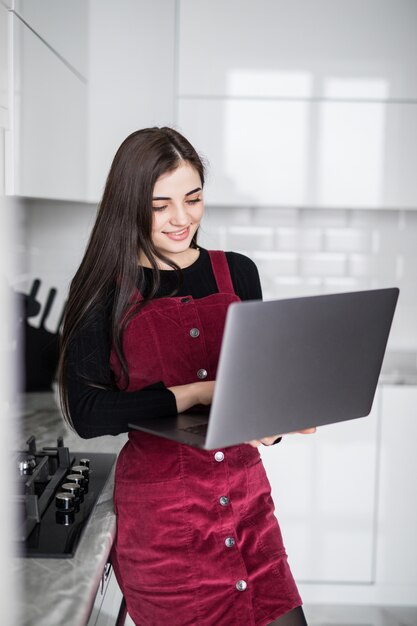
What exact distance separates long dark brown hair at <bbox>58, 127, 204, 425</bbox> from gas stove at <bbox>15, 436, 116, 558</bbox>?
155mm

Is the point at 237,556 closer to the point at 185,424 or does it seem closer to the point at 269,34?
the point at 185,424

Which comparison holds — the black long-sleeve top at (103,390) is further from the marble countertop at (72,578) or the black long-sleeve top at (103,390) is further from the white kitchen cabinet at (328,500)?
the white kitchen cabinet at (328,500)

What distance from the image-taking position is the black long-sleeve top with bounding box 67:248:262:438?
4.09 feet

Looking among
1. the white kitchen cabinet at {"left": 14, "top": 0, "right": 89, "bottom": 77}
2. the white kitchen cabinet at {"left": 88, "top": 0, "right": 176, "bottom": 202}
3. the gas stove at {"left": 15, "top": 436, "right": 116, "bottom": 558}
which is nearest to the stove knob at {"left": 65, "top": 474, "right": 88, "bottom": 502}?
the gas stove at {"left": 15, "top": 436, "right": 116, "bottom": 558}

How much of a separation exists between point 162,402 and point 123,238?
32 cm

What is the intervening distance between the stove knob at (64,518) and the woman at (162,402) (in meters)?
0.09

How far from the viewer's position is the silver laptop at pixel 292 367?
92 centimetres

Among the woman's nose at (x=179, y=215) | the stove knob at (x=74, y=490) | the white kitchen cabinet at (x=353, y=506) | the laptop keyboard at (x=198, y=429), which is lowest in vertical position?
the white kitchen cabinet at (x=353, y=506)

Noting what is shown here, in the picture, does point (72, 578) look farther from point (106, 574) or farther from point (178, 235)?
point (178, 235)

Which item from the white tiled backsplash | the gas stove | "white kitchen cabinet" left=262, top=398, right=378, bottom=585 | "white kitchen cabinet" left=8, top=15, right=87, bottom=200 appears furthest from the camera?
the white tiled backsplash

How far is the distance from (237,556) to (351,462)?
1482 millimetres

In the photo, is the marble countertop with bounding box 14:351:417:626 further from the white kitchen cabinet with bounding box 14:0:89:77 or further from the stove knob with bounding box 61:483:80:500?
the white kitchen cabinet with bounding box 14:0:89:77

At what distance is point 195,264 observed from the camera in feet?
4.76

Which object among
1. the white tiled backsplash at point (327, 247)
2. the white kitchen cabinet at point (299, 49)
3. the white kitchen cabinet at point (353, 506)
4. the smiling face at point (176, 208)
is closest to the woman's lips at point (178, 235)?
the smiling face at point (176, 208)
